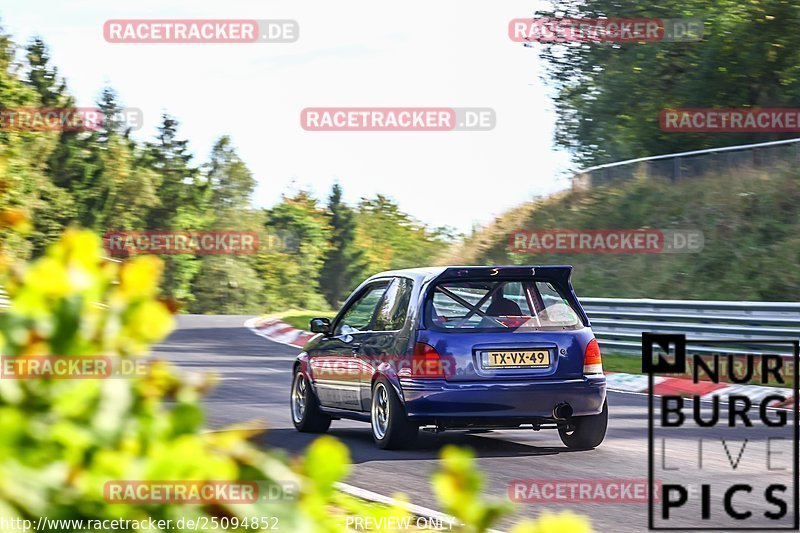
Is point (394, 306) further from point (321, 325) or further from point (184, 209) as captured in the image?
point (184, 209)

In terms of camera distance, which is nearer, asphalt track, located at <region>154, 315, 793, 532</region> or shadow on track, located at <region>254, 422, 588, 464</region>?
asphalt track, located at <region>154, 315, 793, 532</region>

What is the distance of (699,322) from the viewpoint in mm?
18547

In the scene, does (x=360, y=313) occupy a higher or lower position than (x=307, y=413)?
higher

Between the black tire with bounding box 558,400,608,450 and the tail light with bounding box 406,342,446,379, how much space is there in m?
1.35

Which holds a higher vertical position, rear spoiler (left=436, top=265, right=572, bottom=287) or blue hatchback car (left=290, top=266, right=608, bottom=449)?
rear spoiler (left=436, top=265, right=572, bottom=287)

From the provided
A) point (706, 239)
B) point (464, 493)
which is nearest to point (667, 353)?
point (706, 239)

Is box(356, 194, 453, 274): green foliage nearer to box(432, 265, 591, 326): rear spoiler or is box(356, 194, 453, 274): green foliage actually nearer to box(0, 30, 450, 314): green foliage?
box(0, 30, 450, 314): green foliage

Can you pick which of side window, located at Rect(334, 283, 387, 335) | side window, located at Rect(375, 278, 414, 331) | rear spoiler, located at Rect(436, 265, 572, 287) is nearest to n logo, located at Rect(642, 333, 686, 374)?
side window, located at Rect(334, 283, 387, 335)

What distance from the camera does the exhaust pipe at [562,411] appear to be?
33.3 feet

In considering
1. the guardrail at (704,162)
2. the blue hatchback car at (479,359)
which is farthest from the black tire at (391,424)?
the guardrail at (704,162)

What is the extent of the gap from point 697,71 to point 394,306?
25.2m

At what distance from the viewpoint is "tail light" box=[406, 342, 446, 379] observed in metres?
10.1

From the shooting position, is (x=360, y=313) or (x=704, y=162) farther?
Answer: (x=704, y=162)

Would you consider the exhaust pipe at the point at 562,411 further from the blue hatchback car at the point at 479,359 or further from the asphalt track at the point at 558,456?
the asphalt track at the point at 558,456
